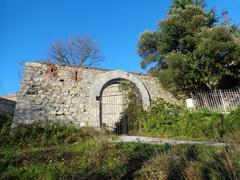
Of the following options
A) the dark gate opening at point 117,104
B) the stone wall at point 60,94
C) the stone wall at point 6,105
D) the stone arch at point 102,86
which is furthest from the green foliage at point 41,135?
the stone wall at point 6,105

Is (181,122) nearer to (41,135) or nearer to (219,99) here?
(219,99)

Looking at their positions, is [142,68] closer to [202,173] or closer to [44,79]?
[44,79]

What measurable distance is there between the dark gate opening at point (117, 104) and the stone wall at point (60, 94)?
0.69 m

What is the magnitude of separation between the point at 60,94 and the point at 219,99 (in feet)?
26.2

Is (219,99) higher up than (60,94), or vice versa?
(60,94)

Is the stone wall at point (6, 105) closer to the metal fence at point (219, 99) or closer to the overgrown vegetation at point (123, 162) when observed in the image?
the overgrown vegetation at point (123, 162)

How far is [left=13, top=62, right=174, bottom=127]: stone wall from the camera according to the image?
8727 millimetres

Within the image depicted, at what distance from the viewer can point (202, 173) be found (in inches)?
120

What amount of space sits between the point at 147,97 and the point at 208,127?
11.8ft

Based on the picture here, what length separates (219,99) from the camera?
10.6 m

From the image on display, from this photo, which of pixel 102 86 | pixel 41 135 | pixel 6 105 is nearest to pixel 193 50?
pixel 102 86

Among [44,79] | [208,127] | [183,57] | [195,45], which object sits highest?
[195,45]

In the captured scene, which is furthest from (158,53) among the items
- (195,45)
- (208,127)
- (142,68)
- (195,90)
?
(208,127)

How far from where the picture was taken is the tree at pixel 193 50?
33.7 ft
